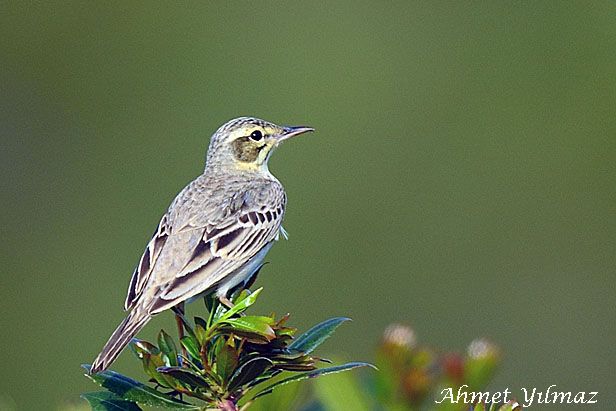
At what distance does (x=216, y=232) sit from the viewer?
17.0 feet

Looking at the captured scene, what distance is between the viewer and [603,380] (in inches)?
424

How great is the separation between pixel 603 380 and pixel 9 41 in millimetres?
7717

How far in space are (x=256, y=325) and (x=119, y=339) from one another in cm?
78

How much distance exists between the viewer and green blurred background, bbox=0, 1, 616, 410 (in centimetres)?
1142

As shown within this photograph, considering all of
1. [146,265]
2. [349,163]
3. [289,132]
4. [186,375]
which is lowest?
[186,375]

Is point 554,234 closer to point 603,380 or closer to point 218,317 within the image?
point 603,380

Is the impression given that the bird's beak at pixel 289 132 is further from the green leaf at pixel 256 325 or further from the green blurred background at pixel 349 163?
the green blurred background at pixel 349 163

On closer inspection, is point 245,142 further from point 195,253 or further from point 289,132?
point 195,253

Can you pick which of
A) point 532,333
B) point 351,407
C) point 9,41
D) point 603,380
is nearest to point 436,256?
point 532,333

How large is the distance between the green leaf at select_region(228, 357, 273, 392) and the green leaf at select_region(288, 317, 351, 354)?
5.2 inches

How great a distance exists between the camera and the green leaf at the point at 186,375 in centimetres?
342

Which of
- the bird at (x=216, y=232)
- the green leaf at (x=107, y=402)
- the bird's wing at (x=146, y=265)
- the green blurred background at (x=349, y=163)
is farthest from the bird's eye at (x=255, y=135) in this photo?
the green blurred background at (x=349, y=163)

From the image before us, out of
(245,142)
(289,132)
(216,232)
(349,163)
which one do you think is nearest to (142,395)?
(216,232)

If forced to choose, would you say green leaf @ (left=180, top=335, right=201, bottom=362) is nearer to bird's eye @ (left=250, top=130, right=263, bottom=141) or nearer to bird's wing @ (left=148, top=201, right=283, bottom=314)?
bird's wing @ (left=148, top=201, right=283, bottom=314)
